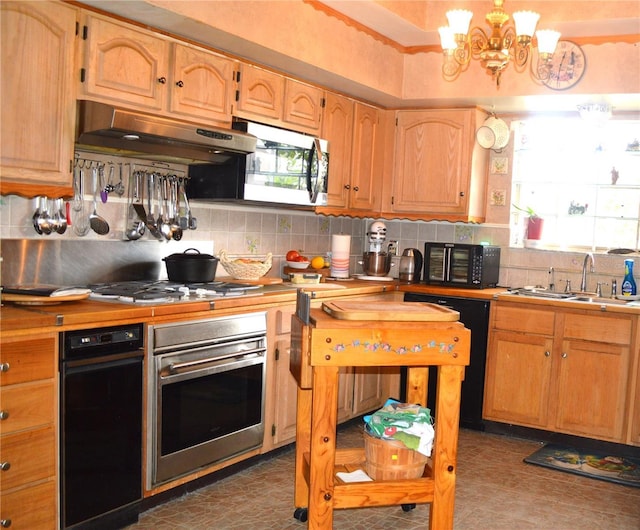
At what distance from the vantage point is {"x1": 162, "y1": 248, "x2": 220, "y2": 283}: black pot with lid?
3.78 m

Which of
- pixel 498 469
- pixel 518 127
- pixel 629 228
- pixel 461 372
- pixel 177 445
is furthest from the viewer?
pixel 518 127

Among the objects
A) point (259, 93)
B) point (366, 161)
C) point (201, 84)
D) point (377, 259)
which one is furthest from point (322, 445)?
point (366, 161)

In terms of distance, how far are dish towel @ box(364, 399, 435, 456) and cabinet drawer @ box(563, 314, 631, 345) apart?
6.64 ft

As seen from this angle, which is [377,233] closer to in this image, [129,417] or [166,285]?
[166,285]

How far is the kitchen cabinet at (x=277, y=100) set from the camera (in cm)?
386

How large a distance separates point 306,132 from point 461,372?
218cm

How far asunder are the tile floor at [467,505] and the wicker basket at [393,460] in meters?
0.62

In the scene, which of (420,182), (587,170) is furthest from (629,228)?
(420,182)

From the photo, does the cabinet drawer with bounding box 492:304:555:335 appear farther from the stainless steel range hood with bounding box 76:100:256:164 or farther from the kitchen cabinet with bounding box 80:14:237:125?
the kitchen cabinet with bounding box 80:14:237:125

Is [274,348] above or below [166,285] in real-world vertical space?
below

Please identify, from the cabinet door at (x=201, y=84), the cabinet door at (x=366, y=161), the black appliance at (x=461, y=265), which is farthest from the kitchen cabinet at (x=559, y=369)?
the cabinet door at (x=201, y=84)

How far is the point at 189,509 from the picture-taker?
10.7 ft

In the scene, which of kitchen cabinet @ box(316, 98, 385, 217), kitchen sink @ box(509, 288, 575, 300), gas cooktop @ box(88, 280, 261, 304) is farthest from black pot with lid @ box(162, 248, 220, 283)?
kitchen sink @ box(509, 288, 575, 300)

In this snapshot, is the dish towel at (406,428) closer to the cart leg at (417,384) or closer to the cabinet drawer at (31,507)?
the cart leg at (417,384)
